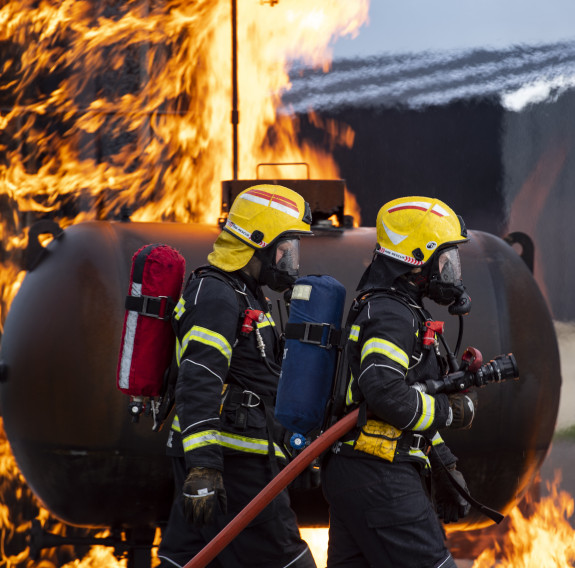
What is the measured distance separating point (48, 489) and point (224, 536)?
1.51 meters

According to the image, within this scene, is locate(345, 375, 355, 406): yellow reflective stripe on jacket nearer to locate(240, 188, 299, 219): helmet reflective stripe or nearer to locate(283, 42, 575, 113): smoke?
locate(240, 188, 299, 219): helmet reflective stripe

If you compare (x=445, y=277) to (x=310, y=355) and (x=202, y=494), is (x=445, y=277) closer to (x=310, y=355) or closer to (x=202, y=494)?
(x=310, y=355)

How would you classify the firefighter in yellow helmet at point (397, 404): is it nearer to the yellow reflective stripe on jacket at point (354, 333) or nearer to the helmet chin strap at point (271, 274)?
the yellow reflective stripe on jacket at point (354, 333)

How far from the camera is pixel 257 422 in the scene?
3266mm

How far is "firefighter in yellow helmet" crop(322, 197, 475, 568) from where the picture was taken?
2811 mm

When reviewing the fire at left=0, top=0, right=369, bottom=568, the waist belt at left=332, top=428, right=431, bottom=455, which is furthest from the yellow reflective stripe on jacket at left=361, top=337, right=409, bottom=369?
the fire at left=0, top=0, right=369, bottom=568

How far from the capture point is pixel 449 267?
3.10m

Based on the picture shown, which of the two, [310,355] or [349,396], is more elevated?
[310,355]

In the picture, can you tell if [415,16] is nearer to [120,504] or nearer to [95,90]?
[95,90]

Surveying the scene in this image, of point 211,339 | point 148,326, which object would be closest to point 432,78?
point 148,326

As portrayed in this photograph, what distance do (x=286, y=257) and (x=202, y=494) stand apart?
3.01 ft

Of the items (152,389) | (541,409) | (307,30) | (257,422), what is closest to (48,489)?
(152,389)

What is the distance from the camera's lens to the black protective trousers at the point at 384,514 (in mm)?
2812

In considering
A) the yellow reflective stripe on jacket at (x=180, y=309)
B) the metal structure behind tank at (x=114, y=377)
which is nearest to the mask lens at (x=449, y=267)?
the yellow reflective stripe on jacket at (x=180, y=309)
